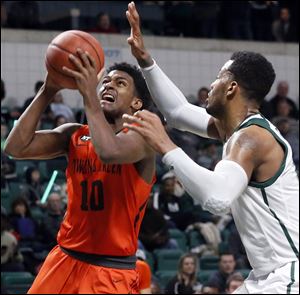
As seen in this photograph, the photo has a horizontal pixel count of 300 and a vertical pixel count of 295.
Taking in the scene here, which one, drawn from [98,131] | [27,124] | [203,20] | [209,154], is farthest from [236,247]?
[98,131]

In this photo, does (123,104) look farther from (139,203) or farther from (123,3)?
(123,3)

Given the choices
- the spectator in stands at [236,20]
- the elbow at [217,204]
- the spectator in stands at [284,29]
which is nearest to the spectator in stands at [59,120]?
the spectator in stands at [236,20]

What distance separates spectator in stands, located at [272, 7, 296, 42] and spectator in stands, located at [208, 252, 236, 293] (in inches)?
260

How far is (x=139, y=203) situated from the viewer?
229 inches

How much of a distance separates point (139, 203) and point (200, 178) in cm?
120

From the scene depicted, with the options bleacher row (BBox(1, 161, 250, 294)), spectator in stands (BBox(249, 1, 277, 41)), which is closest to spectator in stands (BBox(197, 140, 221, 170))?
bleacher row (BBox(1, 161, 250, 294))

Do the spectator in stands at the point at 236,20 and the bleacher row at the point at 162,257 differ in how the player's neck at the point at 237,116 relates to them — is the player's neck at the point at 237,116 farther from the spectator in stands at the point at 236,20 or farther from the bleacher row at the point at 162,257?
the spectator in stands at the point at 236,20

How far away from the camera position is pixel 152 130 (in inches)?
184

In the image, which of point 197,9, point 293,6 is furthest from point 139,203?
point 293,6

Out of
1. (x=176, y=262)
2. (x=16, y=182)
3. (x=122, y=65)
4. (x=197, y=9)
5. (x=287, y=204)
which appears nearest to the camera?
(x=287, y=204)

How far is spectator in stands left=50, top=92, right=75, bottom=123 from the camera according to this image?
1359 centimetres

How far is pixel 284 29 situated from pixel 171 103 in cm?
1140

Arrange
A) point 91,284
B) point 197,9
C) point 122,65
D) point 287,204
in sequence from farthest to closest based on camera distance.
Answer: point 197,9 < point 122,65 < point 91,284 < point 287,204

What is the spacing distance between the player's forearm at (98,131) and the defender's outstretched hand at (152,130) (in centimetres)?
44
